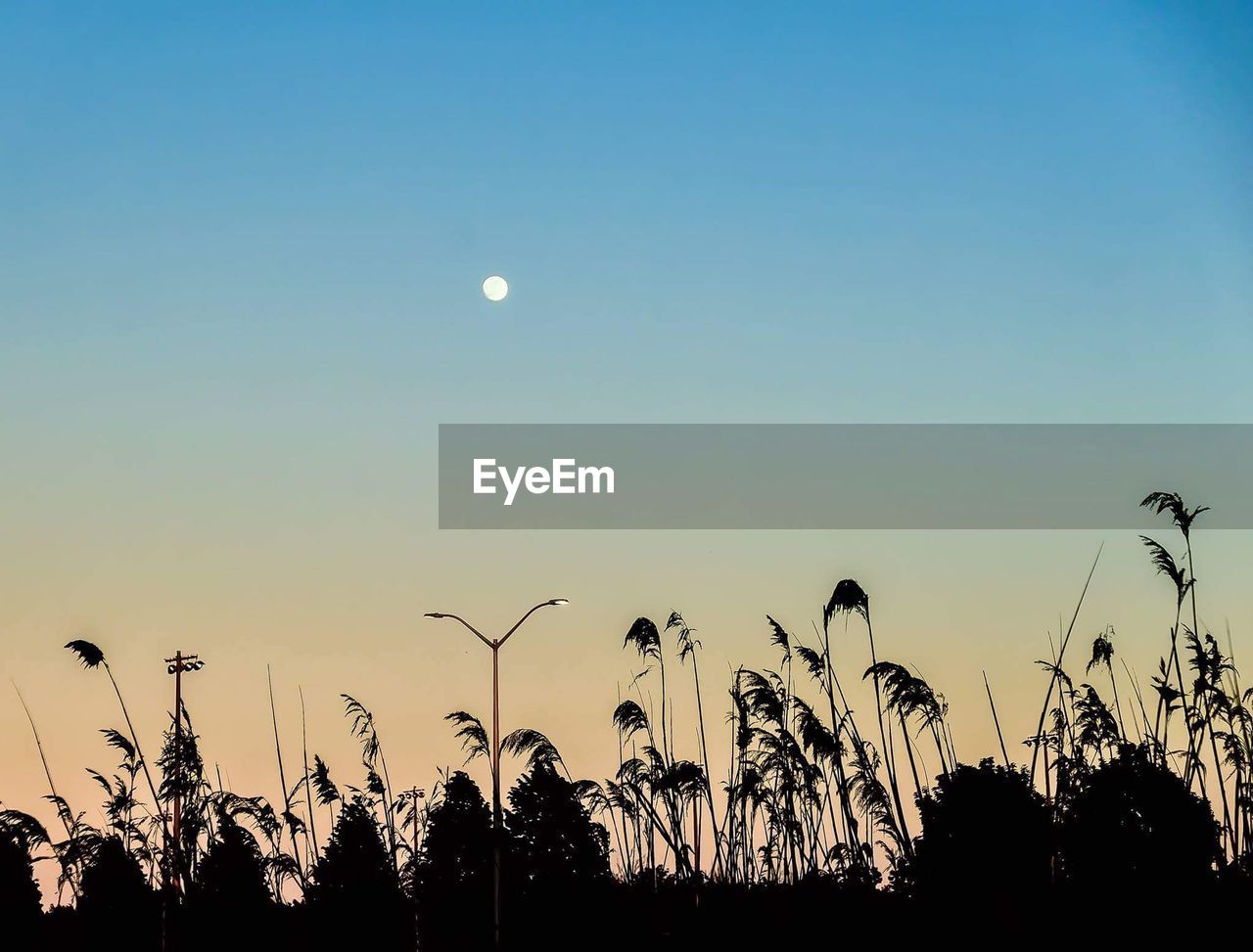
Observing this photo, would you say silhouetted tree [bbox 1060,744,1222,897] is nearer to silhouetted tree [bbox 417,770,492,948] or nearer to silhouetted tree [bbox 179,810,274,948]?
silhouetted tree [bbox 417,770,492,948]

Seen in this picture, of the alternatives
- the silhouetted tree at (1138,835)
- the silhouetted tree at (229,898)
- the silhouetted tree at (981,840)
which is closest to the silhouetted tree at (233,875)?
the silhouetted tree at (229,898)

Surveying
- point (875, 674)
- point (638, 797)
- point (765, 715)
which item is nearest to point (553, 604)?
point (875, 674)

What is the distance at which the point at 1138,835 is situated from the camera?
156 ft

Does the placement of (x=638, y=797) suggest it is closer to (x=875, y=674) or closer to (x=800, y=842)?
(x=800, y=842)

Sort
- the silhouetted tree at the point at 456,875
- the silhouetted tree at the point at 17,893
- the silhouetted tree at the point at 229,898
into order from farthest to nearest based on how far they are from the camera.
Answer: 1. the silhouetted tree at the point at 17,893
2. the silhouetted tree at the point at 229,898
3. the silhouetted tree at the point at 456,875

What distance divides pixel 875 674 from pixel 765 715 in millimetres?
7667

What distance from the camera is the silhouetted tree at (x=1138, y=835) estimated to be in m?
46.4

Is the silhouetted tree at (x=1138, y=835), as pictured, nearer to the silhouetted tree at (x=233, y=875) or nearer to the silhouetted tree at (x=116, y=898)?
the silhouetted tree at (x=233, y=875)

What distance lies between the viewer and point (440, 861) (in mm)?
57594

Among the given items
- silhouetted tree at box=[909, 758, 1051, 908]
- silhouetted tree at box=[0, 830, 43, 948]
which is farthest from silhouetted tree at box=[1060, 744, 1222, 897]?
silhouetted tree at box=[0, 830, 43, 948]

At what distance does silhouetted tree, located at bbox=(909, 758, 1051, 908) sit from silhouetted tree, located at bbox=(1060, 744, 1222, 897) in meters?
1.45

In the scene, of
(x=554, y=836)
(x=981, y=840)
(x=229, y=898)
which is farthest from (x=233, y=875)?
(x=981, y=840)

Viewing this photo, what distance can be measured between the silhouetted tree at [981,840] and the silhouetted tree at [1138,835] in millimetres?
1448

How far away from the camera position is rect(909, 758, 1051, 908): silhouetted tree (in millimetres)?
45344
